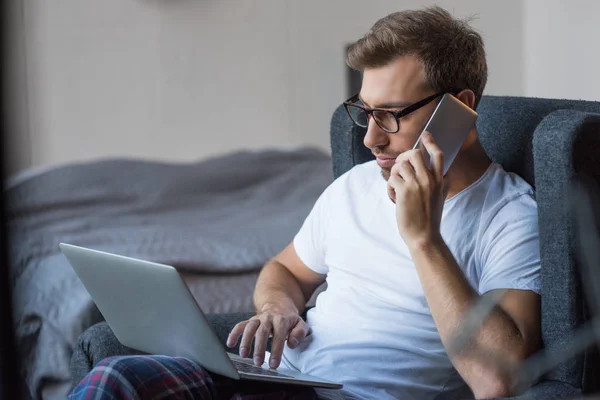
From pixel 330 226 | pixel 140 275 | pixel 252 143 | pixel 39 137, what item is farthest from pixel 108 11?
pixel 140 275

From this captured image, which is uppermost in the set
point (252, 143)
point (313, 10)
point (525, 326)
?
point (313, 10)

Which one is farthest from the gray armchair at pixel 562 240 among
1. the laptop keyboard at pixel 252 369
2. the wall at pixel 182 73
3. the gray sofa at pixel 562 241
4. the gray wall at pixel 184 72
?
the wall at pixel 182 73

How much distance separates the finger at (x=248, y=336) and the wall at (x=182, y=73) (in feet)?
9.34

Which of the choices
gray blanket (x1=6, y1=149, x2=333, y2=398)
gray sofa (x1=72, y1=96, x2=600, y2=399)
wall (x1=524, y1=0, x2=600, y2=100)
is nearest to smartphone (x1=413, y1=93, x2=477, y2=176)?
gray sofa (x1=72, y1=96, x2=600, y2=399)

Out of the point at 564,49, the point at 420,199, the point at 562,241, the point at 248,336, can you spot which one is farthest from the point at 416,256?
the point at 564,49

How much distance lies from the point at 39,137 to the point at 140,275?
121 inches

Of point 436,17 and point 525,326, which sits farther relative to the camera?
point 436,17

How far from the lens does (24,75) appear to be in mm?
3787

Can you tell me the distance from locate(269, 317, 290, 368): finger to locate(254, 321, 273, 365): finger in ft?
0.03

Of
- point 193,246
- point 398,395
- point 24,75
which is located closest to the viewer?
point 398,395

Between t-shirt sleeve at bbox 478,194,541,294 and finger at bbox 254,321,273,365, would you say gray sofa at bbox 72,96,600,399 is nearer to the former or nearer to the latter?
t-shirt sleeve at bbox 478,194,541,294

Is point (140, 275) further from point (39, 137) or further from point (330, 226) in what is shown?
point (39, 137)

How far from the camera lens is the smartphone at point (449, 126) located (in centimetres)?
116

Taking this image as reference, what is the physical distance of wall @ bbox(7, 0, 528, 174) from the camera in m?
3.89
